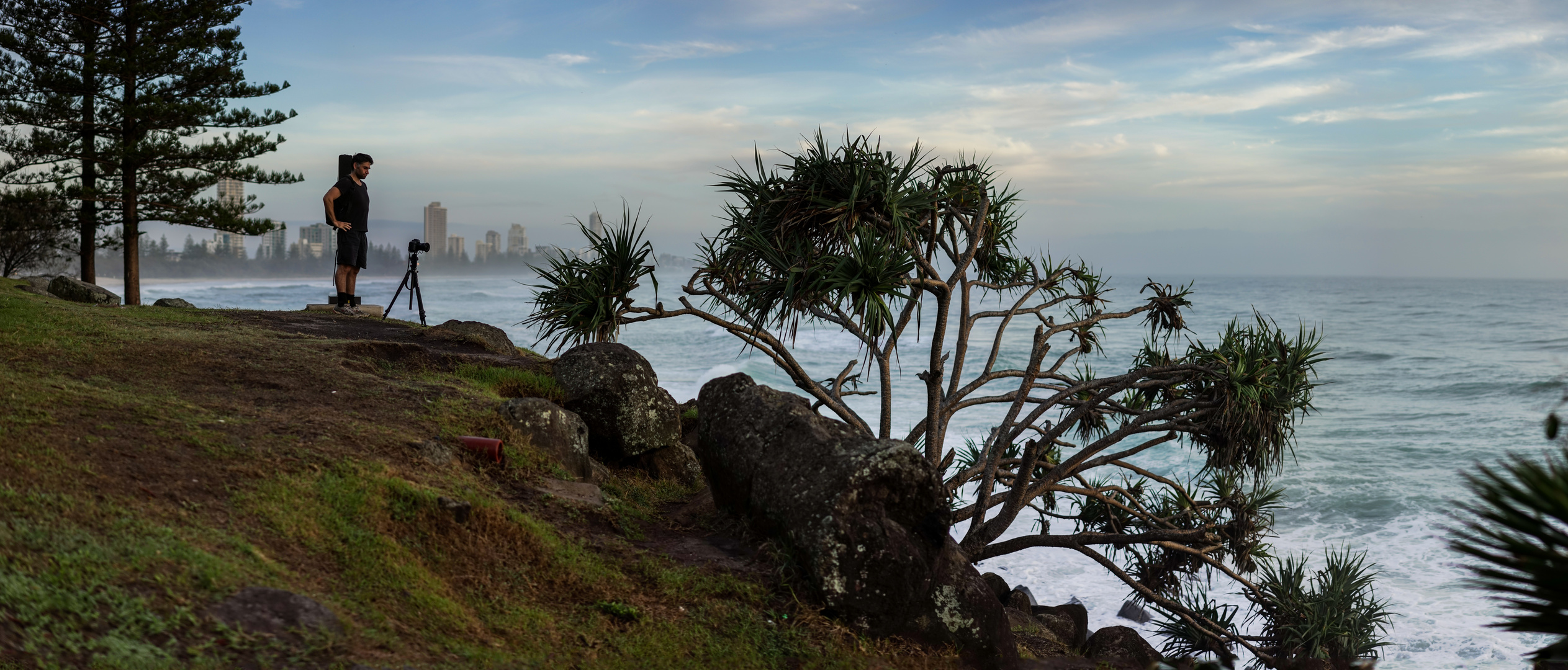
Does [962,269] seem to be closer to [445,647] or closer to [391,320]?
[445,647]

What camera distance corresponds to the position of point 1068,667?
262 inches

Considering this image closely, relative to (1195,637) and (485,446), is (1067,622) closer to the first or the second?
(1195,637)

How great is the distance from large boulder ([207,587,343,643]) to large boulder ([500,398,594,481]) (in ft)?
10.0

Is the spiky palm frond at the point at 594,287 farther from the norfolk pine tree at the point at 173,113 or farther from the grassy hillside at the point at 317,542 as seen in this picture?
the norfolk pine tree at the point at 173,113

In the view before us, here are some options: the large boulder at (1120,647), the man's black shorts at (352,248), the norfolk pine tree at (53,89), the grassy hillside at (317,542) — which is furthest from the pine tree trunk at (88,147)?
the large boulder at (1120,647)

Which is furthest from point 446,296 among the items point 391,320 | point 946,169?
point 946,169

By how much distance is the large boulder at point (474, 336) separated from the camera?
34.3ft

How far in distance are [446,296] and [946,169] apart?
71.8 metres

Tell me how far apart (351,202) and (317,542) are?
8533 millimetres

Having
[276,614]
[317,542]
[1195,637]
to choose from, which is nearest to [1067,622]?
[1195,637]

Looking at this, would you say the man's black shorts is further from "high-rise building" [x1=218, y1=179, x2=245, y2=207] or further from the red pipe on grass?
"high-rise building" [x1=218, y1=179, x2=245, y2=207]

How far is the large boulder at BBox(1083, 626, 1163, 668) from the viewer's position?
8.30 metres

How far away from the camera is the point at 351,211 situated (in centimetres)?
1197

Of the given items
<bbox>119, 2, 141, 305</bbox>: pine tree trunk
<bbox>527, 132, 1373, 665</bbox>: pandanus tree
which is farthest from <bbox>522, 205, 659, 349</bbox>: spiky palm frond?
<bbox>119, 2, 141, 305</bbox>: pine tree trunk
